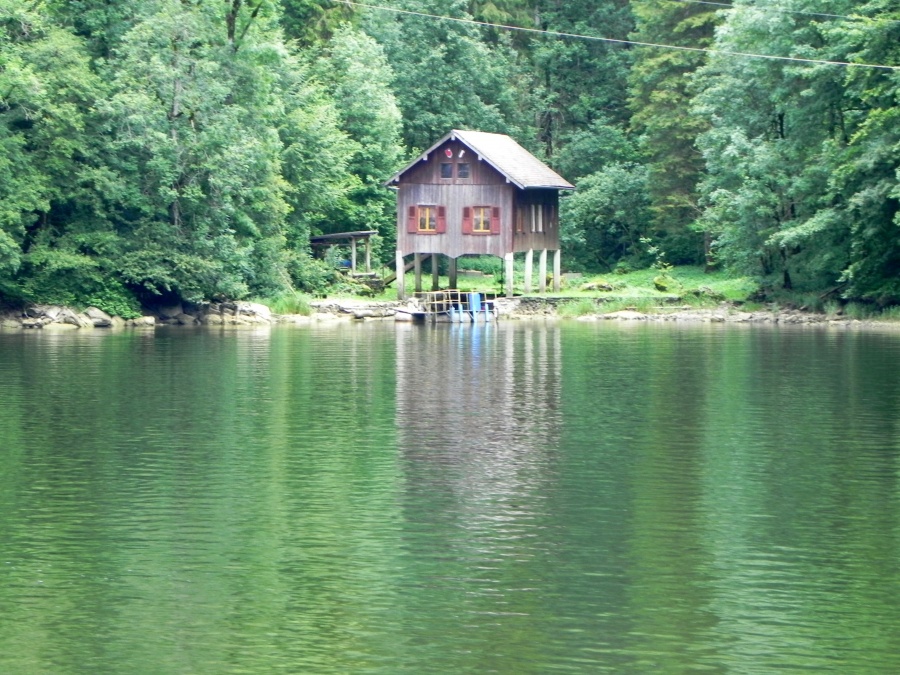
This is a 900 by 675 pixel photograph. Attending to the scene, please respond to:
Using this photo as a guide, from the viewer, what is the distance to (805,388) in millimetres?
34000

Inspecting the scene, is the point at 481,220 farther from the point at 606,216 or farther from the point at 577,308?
the point at 606,216

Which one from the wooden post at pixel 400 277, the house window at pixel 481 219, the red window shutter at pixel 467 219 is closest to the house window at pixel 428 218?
the red window shutter at pixel 467 219

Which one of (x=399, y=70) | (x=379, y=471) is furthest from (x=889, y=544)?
(x=399, y=70)

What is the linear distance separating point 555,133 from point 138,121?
1645 inches

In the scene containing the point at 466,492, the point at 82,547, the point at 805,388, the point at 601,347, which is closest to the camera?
the point at 82,547

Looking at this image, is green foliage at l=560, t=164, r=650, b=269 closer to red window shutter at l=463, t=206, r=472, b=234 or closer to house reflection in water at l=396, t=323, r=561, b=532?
red window shutter at l=463, t=206, r=472, b=234

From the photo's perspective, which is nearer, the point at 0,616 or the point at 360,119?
the point at 0,616

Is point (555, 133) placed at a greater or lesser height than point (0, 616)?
greater

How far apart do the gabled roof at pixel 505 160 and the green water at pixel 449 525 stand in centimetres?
3830

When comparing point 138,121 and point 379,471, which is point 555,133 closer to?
point 138,121

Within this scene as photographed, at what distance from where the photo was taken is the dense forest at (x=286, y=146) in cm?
5809

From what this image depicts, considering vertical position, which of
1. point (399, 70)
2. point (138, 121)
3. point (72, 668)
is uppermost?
point (399, 70)

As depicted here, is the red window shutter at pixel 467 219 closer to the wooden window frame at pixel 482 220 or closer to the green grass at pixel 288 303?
the wooden window frame at pixel 482 220

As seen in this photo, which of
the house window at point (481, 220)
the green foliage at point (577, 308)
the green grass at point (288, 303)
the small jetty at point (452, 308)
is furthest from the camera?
the house window at point (481, 220)
